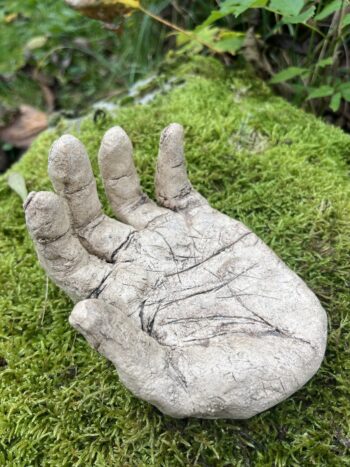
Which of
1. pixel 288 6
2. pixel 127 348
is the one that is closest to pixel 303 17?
pixel 288 6

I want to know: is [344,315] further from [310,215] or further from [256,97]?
[256,97]

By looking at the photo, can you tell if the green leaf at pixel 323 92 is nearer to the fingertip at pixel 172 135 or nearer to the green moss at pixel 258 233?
the green moss at pixel 258 233

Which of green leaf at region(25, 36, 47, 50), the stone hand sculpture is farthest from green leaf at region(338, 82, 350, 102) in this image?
green leaf at region(25, 36, 47, 50)

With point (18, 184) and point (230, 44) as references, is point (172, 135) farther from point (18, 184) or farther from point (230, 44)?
point (230, 44)

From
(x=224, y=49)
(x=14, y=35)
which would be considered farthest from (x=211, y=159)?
(x=14, y=35)

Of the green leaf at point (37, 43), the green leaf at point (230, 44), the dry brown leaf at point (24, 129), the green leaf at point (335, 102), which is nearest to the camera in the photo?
the green leaf at point (335, 102)

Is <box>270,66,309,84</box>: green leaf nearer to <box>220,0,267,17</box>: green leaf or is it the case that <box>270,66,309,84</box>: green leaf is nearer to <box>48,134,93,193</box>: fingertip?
<box>220,0,267,17</box>: green leaf

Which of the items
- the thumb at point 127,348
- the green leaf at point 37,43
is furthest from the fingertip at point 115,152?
the green leaf at point 37,43
